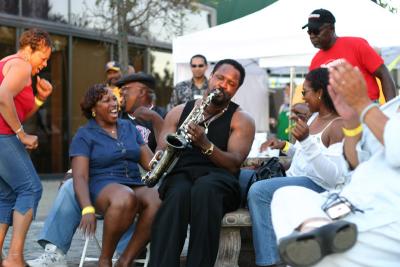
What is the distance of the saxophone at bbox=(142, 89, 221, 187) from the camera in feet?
15.4

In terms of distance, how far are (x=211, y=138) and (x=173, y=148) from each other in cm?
49

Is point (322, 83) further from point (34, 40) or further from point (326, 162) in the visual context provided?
point (34, 40)

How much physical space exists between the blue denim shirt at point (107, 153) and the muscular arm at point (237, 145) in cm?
86

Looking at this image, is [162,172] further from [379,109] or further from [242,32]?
[242,32]

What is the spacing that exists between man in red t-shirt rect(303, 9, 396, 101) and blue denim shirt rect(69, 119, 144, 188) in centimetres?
179

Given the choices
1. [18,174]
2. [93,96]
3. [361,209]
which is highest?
[93,96]

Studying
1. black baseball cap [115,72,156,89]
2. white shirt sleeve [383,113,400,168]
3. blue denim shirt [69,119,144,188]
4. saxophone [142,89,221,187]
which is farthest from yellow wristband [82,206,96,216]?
white shirt sleeve [383,113,400,168]

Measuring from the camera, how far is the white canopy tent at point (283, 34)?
9250 millimetres

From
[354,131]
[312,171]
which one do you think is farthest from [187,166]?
[354,131]

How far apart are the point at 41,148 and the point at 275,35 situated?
6143 millimetres

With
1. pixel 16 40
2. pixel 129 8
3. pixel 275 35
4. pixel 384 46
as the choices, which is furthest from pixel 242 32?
pixel 16 40

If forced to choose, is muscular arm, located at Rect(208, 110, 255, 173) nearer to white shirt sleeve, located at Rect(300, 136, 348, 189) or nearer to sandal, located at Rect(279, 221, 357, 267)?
white shirt sleeve, located at Rect(300, 136, 348, 189)

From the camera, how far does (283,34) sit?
9.61m

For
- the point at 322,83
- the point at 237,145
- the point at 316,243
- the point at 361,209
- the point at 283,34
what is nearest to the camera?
the point at 316,243
